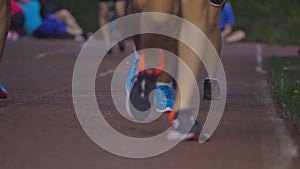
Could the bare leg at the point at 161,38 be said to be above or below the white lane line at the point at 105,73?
above

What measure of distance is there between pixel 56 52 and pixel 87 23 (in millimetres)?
9082

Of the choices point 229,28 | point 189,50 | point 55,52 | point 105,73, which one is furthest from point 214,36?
point 229,28

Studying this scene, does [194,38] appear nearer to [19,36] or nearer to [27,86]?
[27,86]

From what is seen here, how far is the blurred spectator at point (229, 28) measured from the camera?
22.6 metres

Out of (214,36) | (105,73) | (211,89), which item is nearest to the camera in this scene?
(214,36)

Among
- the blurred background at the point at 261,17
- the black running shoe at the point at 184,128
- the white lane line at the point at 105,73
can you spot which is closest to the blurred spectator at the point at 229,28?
the blurred background at the point at 261,17

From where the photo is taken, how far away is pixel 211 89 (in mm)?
8266

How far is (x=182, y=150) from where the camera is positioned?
5781mm

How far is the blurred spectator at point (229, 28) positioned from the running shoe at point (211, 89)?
1417 cm

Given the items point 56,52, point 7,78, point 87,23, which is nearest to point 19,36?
point 87,23

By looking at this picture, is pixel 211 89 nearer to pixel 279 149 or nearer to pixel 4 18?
pixel 4 18

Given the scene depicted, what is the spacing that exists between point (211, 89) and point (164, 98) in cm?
129

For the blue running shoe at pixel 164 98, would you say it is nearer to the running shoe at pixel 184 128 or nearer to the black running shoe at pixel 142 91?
the black running shoe at pixel 142 91

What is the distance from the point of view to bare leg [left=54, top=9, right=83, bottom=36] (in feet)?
84.5
